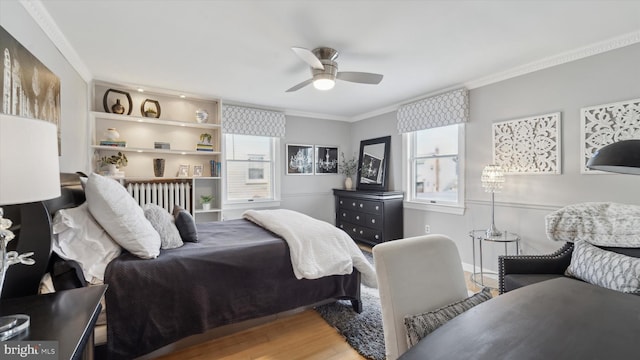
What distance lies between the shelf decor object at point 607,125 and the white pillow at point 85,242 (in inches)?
154

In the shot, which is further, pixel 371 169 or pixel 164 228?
pixel 371 169

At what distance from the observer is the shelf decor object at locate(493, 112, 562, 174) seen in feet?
9.64

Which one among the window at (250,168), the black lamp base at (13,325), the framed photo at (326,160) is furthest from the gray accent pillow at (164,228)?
the framed photo at (326,160)

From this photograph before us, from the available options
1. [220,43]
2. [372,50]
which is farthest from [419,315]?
[220,43]

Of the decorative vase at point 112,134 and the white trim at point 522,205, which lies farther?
the decorative vase at point 112,134

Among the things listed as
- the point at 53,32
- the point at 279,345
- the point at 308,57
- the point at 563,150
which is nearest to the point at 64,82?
the point at 53,32

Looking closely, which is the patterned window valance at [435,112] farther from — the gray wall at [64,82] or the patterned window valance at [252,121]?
the gray wall at [64,82]

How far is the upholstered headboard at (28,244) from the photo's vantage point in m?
1.23

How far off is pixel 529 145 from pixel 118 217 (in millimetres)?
3919

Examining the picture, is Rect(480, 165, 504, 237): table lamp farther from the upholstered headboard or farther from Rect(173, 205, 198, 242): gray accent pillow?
the upholstered headboard

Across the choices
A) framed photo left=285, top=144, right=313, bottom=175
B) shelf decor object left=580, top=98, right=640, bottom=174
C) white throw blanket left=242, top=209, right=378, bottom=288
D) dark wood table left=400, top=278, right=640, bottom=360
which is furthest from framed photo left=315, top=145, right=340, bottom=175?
dark wood table left=400, top=278, right=640, bottom=360

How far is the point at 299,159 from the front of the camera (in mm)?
5273

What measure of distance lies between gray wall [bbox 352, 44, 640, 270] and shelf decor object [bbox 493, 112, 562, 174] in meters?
0.07

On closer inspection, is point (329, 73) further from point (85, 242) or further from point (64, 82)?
point (64, 82)
